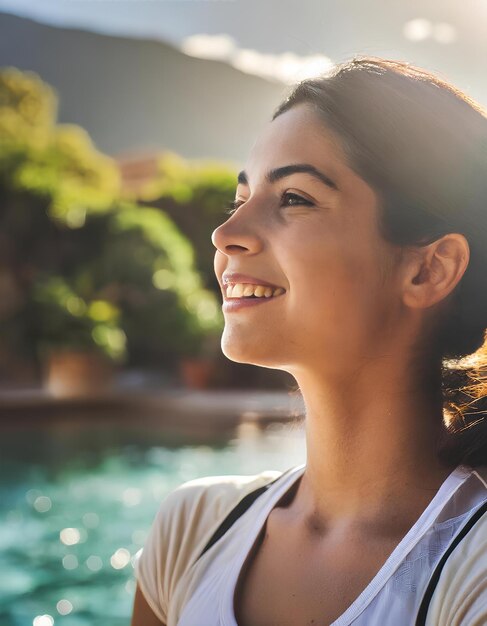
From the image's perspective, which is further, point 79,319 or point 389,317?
point 79,319

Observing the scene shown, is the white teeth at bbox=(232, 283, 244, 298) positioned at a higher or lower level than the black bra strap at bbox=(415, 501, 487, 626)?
higher

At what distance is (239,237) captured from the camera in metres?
1.04

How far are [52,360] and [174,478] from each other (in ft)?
14.6

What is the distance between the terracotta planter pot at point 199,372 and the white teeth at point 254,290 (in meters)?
10.00

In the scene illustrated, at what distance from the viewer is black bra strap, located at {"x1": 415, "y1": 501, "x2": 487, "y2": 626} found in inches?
32.5

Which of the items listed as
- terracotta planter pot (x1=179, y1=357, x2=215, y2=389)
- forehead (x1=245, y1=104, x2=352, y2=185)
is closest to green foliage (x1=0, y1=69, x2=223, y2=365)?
terracotta planter pot (x1=179, y1=357, x2=215, y2=389)

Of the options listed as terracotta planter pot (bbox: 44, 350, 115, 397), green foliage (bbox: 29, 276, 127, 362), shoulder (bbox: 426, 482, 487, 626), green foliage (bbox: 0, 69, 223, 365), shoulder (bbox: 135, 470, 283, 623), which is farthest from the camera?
green foliage (bbox: 0, 69, 223, 365)

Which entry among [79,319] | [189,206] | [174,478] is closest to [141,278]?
[79,319]

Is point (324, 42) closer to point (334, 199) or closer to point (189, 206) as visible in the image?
point (334, 199)

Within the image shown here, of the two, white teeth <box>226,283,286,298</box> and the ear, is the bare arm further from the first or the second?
the ear

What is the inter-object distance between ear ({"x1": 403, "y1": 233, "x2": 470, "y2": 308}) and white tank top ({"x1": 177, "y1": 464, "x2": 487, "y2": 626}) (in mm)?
236

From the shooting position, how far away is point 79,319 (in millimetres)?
10234

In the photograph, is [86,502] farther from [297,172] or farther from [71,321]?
[71,321]

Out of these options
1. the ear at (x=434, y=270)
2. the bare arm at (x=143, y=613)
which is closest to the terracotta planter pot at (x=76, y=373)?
the bare arm at (x=143, y=613)
